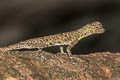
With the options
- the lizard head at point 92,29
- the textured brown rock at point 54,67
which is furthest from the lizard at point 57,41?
the textured brown rock at point 54,67

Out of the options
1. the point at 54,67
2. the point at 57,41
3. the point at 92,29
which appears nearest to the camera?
the point at 54,67

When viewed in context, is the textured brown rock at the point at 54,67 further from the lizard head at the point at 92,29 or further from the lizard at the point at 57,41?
the lizard head at the point at 92,29

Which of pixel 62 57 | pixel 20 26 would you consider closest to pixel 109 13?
pixel 20 26

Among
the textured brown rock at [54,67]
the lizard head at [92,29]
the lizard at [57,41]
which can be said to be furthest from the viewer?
the lizard head at [92,29]

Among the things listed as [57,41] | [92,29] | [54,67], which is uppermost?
[92,29]

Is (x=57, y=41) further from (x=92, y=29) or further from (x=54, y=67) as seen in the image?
(x=54, y=67)

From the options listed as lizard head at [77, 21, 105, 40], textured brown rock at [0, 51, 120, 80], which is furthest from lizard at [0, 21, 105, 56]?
textured brown rock at [0, 51, 120, 80]

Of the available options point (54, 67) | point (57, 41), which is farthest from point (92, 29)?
point (54, 67)

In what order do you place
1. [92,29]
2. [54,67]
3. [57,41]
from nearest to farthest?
[54,67]
[57,41]
[92,29]

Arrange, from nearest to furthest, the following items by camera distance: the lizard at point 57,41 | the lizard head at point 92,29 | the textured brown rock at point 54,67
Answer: the textured brown rock at point 54,67, the lizard at point 57,41, the lizard head at point 92,29

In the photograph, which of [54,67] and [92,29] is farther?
[92,29]
